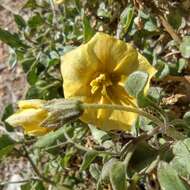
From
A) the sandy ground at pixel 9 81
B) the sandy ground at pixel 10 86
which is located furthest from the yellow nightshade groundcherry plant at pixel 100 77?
the sandy ground at pixel 9 81

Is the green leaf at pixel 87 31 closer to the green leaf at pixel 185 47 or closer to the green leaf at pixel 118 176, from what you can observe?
the green leaf at pixel 185 47

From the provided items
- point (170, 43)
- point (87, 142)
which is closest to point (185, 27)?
point (170, 43)

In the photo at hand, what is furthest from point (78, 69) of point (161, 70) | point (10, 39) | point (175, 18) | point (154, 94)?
point (10, 39)

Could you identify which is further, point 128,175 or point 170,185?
point 128,175

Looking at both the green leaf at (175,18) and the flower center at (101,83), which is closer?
the flower center at (101,83)

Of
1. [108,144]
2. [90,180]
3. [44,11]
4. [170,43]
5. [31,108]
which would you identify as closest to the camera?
[31,108]

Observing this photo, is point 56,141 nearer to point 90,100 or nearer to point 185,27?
point 90,100

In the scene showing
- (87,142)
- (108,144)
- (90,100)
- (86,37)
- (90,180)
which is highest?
(86,37)
